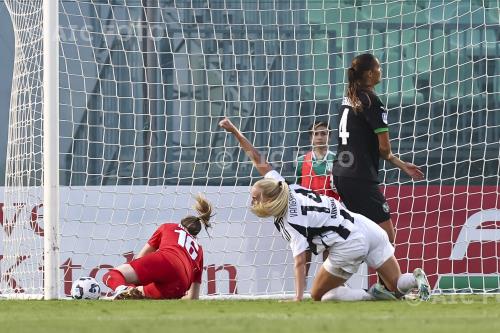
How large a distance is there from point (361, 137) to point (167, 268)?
1395mm

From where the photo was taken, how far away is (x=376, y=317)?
15.6 ft

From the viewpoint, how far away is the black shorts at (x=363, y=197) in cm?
623

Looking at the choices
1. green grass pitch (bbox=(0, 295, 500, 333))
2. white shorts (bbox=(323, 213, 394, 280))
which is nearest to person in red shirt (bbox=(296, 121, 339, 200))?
white shorts (bbox=(323, 213, 394, 280))

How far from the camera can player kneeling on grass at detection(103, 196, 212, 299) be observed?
659 centimetres

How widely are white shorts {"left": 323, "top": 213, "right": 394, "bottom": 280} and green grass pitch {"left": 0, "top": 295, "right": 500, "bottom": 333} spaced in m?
0.29

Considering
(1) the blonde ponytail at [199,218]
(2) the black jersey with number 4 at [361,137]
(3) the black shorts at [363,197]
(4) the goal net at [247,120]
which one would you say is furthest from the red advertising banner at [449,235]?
(2) the black jersey with number 4 at [361,137]

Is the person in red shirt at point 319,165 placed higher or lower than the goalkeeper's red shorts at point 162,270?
higher

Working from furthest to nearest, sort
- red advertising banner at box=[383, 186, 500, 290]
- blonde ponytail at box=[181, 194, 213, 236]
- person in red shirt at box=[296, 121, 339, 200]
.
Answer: red advertising banner at box=[383, 186, 500, 290], person in red shirt at box=[296, 121, 339, 200], blonde ponytail at box=[181, 194, 213, 236]

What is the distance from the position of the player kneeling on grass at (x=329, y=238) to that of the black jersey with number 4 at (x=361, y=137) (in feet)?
0.86

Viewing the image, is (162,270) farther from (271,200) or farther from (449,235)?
(449,235)

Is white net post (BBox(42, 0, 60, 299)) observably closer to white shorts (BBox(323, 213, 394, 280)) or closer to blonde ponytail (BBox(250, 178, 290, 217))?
blonde ponytail (BBox(250, 178, 290, 217))

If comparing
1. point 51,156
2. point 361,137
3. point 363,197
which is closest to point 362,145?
point 361,137

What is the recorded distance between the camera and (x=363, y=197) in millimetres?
6270

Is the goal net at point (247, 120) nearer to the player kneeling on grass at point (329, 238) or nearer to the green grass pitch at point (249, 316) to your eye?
the player kneeling on grass at point (329, 238)
